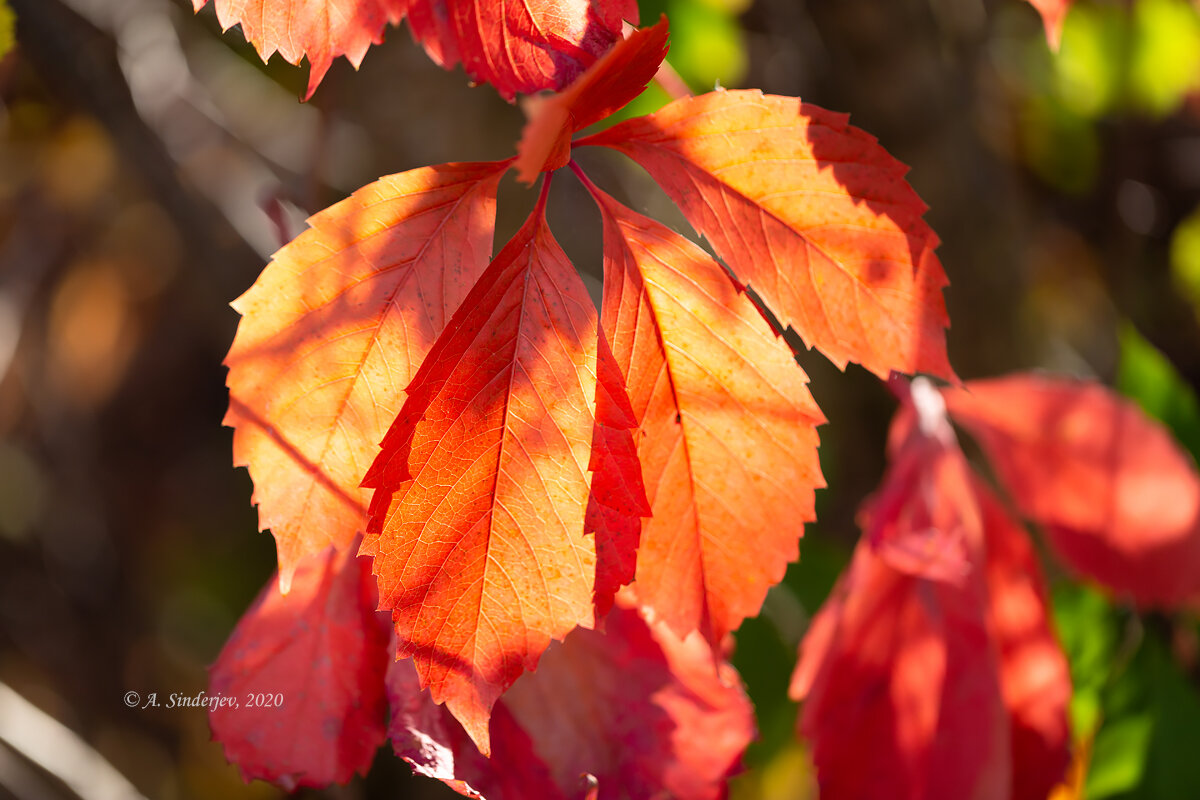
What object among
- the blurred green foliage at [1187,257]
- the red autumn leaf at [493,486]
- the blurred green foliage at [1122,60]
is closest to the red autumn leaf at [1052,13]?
the red autumn leaf at [493,486]

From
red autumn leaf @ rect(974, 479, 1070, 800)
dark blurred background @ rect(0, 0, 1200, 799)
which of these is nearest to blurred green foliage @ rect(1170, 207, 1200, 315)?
dark blurred background @ rect(0, 0, 1200, 799)

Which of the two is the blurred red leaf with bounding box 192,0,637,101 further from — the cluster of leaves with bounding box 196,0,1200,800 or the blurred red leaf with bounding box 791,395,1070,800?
the blurred red leaf with bounding box 791,395,1070,800

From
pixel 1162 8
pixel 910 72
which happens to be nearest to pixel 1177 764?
pixel 910 72

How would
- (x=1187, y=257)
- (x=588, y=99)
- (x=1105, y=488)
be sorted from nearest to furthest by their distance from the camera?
1. (x=588, y=99)
2. (x=1105, y=488)
3. (x=1187, y=257)

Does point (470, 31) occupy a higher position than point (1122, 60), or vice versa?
point (470, 31)

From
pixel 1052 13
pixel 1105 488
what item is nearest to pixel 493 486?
pixel 1052 13

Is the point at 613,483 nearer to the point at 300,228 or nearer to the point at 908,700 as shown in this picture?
the point at 908,700

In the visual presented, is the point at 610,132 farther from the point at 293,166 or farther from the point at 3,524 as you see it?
the point at 3,524
